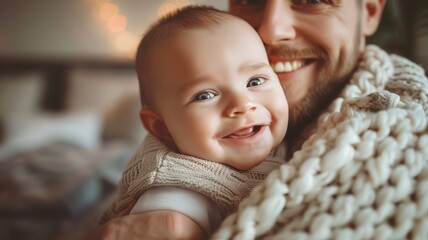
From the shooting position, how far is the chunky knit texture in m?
0.58

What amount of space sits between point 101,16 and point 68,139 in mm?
1243

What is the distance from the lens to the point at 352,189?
18.4 inches

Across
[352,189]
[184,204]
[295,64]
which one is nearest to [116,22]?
[295,64]

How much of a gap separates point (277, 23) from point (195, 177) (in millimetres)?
382

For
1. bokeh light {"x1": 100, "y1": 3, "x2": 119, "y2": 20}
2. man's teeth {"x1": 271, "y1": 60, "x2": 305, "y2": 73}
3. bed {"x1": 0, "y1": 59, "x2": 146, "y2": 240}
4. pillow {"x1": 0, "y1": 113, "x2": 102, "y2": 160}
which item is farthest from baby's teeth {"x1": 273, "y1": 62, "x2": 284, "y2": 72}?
bokeh light {"x1": 100, "y1": 3, "x2": 119, "y2": 20}

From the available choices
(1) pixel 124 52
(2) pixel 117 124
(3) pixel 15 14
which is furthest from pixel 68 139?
(3) pixel 15 14

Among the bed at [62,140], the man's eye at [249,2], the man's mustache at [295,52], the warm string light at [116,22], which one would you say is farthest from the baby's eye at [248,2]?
the warm string light at [116,22]

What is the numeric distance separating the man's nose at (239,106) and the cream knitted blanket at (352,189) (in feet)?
0.44

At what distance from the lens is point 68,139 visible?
2.95 metres

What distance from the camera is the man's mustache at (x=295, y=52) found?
823 millimetres

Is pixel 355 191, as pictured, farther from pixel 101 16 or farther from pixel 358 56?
pixel 101 16

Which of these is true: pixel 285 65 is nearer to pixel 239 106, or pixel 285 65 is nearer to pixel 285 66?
pixel 285 66

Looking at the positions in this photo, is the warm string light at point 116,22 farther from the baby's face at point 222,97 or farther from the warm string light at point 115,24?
the baby's face at point 222,97

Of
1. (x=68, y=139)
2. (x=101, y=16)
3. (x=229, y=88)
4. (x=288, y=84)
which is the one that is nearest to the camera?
(x=229, y=88)
